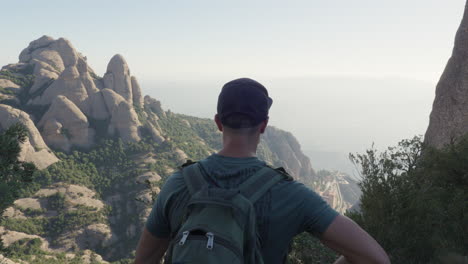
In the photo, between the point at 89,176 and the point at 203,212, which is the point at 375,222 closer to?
the point at 203,212

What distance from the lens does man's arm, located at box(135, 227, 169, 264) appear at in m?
2.35

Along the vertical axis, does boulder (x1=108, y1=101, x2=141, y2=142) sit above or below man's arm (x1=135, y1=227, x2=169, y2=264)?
below

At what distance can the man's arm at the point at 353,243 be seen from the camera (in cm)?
174

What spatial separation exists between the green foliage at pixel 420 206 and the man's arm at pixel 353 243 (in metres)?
9.14

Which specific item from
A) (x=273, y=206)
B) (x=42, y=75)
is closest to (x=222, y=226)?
(x=273, y=206)

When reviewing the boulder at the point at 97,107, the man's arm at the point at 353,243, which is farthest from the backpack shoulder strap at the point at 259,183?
the boulder at the point at 97,107

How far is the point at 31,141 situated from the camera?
6531 cm

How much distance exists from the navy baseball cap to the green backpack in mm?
433

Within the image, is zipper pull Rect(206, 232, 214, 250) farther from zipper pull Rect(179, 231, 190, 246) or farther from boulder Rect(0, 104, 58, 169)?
boulder Rect(0, 104, 58, 169)

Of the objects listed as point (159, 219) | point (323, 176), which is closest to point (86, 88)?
Result: point (159, 219)

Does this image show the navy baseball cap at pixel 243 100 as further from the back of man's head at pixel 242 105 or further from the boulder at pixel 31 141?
the boulder at pixel 31 141

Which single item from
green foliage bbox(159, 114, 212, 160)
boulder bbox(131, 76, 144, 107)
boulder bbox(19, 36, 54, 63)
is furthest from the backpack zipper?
boulder bbox(19, 36, 54, 63)

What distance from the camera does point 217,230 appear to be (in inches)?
69.2

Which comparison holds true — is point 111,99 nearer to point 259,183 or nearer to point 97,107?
point 97,107
